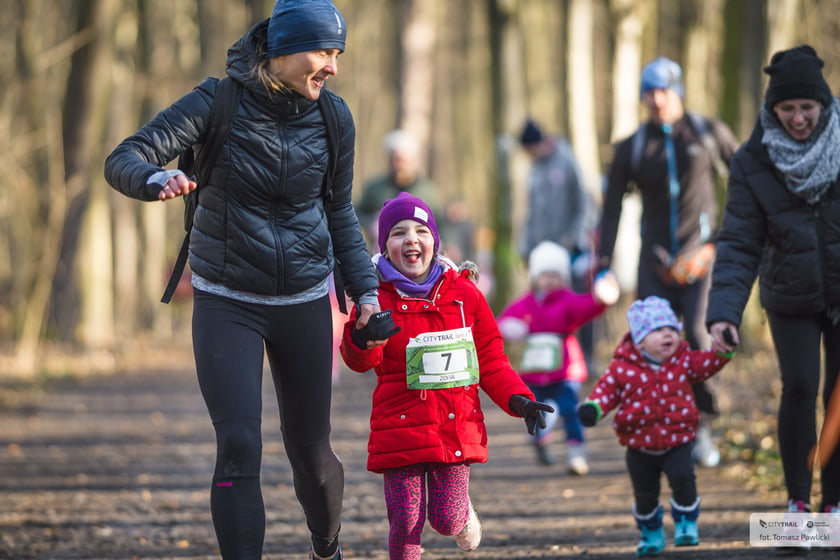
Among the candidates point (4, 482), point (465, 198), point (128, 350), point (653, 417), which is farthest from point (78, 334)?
point (465, 198)

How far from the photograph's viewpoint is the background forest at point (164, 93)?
1681cm

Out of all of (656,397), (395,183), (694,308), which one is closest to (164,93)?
(395,183)

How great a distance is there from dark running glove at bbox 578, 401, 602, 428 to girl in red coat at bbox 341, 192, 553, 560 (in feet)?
2.86

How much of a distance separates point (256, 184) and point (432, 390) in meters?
A: 1.13

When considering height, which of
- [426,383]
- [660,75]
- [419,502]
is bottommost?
[419,502]

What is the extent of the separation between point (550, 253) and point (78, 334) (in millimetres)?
13700

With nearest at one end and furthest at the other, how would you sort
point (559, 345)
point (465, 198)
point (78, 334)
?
point (559, 345), point (78, 334), point (465, 198)

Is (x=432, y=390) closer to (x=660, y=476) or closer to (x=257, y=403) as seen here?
(x=257, y=403)

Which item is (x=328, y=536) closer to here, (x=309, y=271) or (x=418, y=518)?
(x=418, y=518)

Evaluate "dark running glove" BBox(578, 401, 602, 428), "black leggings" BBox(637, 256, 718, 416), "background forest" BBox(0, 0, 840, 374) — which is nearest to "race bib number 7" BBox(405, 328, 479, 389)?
"dark running glove" BBox(578, 401, 602, 428)

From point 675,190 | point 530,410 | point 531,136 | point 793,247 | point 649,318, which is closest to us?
point 530,410

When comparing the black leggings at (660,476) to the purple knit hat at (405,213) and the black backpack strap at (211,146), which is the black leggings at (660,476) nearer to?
the purple knit hat at (405,213)

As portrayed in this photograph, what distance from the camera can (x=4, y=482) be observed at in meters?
9.57

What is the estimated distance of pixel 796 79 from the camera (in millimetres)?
6199
